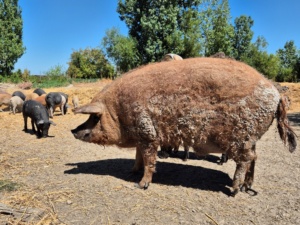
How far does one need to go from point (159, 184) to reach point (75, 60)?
44.0 metres

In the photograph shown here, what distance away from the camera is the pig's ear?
497 centimetres

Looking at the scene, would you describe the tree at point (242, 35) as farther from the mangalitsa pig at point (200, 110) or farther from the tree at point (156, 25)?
the mangalitsa pig at point (200, 110)

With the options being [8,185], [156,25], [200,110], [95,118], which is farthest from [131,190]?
[156,25]

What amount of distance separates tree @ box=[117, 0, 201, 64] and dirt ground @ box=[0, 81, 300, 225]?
72.0ft

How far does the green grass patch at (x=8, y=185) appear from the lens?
4779 millimetres

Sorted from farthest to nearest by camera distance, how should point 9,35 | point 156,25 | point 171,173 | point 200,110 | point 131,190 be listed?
point 9,35 < point 156,25 < point 171,173 < point 131,190 < point 200,110

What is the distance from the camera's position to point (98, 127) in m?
5.24

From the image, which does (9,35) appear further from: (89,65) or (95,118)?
(95,118)

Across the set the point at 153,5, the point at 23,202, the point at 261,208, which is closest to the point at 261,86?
the point at 261,208

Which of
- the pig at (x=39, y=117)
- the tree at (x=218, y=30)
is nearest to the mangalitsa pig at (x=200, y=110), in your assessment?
the pig at (x=39, y=117)

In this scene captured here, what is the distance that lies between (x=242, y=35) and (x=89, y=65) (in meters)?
26.0

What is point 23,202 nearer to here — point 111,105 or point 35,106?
point 111,105

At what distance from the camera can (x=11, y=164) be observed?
6312 millimetres

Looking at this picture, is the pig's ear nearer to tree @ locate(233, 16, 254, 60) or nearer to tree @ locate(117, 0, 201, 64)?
tree @ locate(117, 0, 201, 64)
